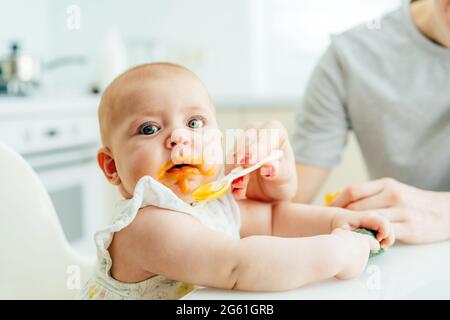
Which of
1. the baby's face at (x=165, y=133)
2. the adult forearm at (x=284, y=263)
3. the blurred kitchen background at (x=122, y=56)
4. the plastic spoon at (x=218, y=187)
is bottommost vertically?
the blurred kitchen background at (x=122, y=56)

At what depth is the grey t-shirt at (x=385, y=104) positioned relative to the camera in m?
1.02

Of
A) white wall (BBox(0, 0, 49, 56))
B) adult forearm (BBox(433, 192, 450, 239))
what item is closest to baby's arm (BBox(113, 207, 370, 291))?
adult forearm (BBox(433, 192, 450, 239))

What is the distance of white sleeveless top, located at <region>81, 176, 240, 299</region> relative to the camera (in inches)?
19.9

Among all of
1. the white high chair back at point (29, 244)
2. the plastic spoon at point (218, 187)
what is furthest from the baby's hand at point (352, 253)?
the white high chair back at point (29, 244)

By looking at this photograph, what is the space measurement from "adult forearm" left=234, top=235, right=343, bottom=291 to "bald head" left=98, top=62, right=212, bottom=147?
0.18 meters

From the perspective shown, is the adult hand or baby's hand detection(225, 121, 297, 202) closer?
baby's hand detection(225, 121, 297, 202)

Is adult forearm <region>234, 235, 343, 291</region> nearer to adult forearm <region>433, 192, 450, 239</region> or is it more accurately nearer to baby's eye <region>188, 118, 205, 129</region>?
baby's eye <region>188, 118, 205, 129</region>

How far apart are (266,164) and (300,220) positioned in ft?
0.47

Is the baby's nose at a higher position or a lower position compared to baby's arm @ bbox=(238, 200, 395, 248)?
higher

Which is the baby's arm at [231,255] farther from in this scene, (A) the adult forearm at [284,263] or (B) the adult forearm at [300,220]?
(B) the adult forearm at [300,220]

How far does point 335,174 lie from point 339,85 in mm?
774

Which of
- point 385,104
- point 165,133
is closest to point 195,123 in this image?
point 165,133

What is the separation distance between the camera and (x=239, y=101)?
198 centimetres

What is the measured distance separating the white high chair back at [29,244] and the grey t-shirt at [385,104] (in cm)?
52
